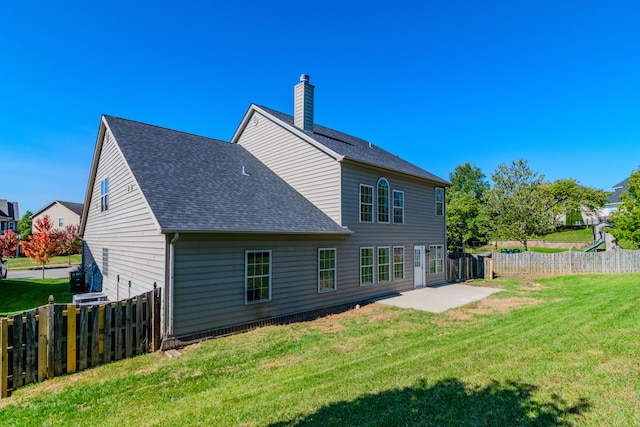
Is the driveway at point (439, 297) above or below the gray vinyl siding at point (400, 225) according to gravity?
below

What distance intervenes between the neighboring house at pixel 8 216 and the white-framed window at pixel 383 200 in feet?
180

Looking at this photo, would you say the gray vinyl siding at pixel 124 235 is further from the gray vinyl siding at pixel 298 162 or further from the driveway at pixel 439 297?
the driveway at pixel 439 297

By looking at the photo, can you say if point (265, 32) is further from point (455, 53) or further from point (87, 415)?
point (87, 415)

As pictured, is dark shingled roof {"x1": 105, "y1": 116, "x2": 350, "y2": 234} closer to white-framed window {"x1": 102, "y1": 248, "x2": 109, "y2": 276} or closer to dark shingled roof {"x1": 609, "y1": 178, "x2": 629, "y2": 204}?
white-framed window {"x1": 102, "y1": 248, "x2": 109, "y2": 276}

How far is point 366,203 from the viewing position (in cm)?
1277

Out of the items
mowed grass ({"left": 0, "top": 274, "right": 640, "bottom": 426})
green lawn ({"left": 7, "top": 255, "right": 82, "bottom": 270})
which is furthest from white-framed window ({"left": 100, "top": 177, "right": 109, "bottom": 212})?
green lawn ({"left": 7, "top": 255, "right": 82, "bottom": 270})

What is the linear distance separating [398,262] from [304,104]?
8.44m

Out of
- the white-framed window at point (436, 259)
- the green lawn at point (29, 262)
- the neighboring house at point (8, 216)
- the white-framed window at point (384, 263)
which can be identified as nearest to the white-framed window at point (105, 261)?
the white-framed window at point (384, 263)

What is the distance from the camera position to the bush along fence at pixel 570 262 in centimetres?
1772

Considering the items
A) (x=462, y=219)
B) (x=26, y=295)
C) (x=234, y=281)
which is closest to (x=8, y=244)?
(x=26, y=295)

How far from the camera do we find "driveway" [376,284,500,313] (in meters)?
11.2

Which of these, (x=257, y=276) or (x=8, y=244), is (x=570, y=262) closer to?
(x=257, y=276)

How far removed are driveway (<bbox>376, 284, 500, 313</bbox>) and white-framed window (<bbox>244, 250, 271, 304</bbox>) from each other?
16.7 feet

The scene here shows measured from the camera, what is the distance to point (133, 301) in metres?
6.78
